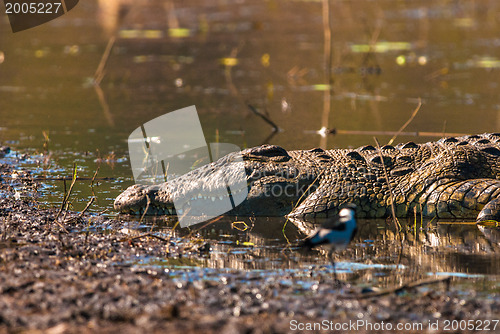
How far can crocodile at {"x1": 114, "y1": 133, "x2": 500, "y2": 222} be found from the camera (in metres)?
6.47

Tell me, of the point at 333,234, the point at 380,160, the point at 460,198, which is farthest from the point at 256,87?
the point at 333,234

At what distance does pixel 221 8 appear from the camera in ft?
85.6

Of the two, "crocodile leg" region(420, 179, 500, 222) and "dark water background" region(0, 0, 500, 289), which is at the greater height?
"dark water background" region(0, 0, 500, 289)

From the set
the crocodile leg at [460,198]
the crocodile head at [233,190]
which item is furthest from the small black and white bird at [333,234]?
the crocodile leg at [460,198]

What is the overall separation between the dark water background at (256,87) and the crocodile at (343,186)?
265mm

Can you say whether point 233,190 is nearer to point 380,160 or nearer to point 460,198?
point 380,160

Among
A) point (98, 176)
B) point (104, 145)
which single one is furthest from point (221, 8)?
point (98, 176)

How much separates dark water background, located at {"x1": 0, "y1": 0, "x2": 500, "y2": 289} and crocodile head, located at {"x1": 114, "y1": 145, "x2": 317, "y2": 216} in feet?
0.88

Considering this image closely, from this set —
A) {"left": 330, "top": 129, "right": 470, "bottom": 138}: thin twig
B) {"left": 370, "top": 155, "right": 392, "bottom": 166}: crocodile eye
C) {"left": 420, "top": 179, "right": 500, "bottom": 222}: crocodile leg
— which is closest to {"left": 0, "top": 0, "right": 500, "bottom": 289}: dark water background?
{"left": 330, "top": 129, "right": 470, "bottom": 138}: thin twig

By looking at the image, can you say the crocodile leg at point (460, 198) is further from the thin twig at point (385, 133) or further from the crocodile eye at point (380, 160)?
the thin twig at point (385, 133)

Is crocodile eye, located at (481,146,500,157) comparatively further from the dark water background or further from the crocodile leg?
the dark water background

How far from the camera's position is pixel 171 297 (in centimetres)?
427

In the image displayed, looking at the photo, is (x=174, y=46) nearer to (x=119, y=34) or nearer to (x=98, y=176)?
(x=119, y=34)

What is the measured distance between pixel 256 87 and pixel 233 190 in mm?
7453
